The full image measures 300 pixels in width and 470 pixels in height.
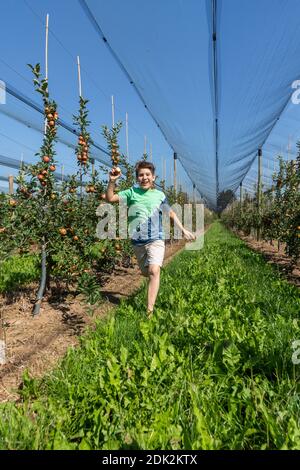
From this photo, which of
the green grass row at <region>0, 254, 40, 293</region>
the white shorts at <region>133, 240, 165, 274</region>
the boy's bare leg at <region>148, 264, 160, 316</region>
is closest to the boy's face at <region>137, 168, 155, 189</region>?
the white shorts at <region>133, 240, 165, 274</region>

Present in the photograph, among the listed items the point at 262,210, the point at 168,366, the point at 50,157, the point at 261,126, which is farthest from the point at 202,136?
the point at 168,366

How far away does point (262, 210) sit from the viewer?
44.7 feet

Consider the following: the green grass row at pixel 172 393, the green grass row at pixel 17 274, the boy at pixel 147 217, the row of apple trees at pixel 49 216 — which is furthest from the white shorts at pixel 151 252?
the green grass row at pixel 17 274

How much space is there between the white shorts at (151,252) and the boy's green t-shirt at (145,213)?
0.04 m

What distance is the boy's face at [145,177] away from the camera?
354 cm

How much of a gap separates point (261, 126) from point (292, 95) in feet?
7.54

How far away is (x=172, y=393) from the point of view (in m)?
1.80

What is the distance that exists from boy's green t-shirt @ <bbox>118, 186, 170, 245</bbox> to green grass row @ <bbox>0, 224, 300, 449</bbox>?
3.31 ft

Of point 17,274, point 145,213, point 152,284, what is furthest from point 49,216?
point 17,274

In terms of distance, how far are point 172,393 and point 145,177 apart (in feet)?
7.26

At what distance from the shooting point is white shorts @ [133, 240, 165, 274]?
11.8 feet

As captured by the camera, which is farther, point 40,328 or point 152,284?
point 152,284

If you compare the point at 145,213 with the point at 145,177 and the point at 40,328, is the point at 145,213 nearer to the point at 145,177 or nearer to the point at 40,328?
the point at 145,177

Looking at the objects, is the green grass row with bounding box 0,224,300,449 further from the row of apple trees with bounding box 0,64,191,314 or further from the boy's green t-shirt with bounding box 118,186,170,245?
the row of apple trees with bounding box 0,64,191,314
